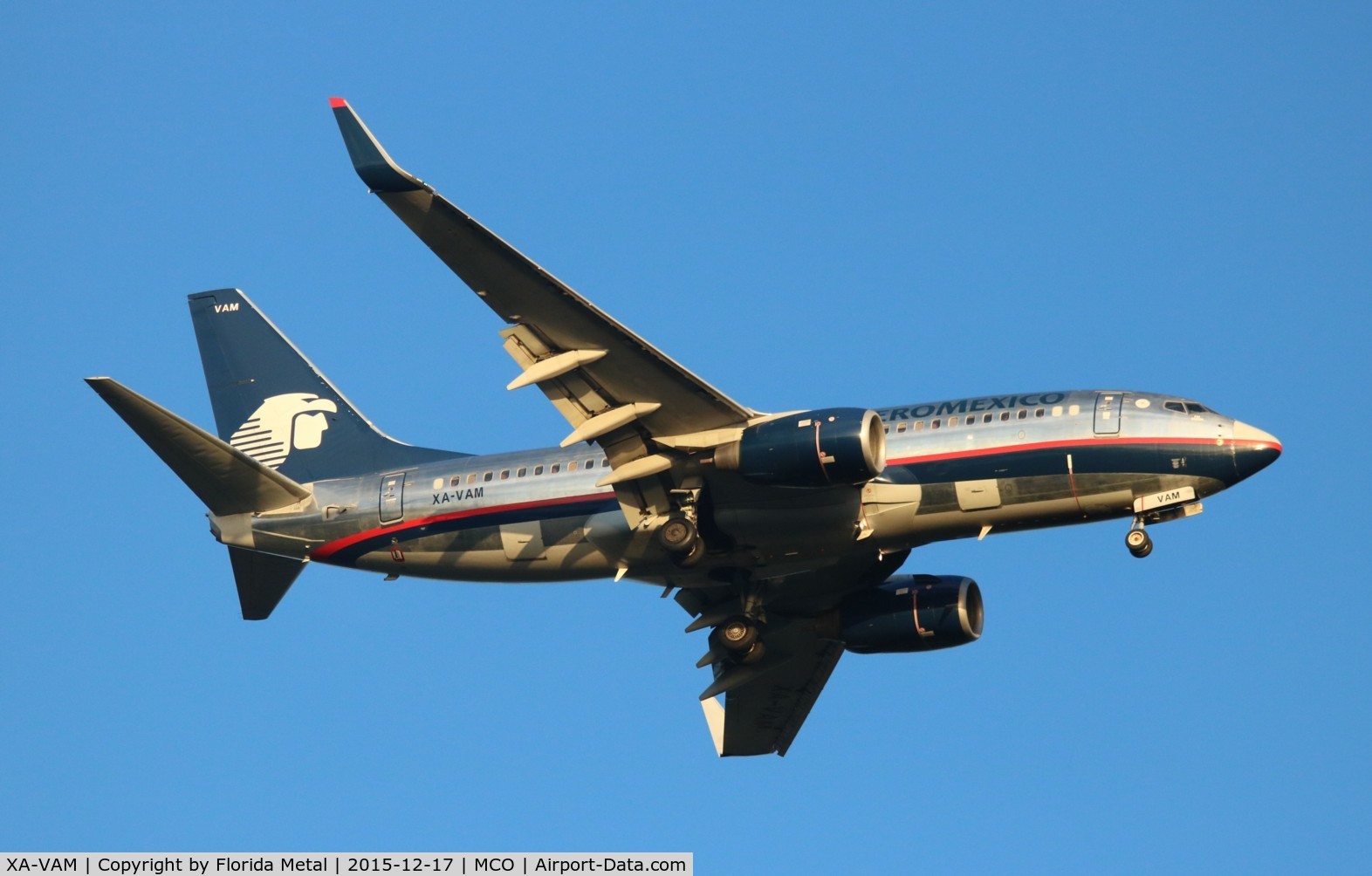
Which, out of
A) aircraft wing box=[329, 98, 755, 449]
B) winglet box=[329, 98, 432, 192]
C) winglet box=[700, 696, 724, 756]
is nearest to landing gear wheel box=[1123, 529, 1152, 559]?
aircraft wing box=[329, 98, 755, 449]

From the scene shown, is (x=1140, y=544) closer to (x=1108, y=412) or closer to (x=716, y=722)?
(x=1108, y=412)

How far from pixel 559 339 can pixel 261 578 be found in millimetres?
12269

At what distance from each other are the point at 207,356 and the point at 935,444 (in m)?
21.3

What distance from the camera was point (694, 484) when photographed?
4194 centimetres

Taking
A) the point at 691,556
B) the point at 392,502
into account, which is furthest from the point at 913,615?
the point at 392,502

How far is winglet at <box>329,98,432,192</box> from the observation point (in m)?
36.5

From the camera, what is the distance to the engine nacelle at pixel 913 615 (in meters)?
46.2

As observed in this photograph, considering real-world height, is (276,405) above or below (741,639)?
above

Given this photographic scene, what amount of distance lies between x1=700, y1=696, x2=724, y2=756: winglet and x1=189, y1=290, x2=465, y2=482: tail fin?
11.0 meters

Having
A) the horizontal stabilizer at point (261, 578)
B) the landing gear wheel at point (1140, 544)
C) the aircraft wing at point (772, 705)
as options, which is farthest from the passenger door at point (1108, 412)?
the horizontal stabilizer at point (261, 578)

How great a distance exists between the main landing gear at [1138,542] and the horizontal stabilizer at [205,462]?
20.2m

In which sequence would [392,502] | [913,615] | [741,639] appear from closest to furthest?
[741,639], [392,502], [913,615]

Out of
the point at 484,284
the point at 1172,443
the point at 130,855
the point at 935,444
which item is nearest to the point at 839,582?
the point at 935,444

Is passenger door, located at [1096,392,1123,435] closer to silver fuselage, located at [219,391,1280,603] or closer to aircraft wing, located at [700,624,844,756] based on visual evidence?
silver fuselage, located at [219,391,1280,603]
